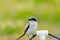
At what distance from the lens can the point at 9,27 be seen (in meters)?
3.97

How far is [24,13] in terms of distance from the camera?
435 cm

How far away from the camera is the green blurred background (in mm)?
3945

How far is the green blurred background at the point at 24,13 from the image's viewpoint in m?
3.95

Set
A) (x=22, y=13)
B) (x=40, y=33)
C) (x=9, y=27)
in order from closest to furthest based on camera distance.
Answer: (x=40, y=33) < (x=9, y=27) < (x=22, y=13)

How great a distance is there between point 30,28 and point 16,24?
2538 millimetres

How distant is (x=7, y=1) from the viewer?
14.6 ft

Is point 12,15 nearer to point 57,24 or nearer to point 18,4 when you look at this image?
point 18,4

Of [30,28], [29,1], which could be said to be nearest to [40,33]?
[30,28]

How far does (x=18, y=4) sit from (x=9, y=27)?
26.1 inches

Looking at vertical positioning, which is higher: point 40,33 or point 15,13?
point 40,33

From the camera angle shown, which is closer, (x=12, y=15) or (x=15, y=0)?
(x=12, y=15)

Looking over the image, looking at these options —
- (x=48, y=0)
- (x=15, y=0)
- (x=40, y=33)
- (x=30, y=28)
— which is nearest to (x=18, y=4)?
(x=15, y=0)

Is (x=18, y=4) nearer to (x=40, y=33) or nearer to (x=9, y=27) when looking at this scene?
(x=9, y=27)

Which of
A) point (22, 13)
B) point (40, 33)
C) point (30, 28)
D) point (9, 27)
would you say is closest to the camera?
point (40, 33)
